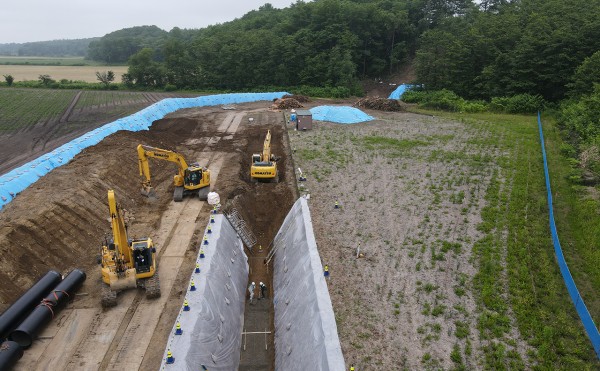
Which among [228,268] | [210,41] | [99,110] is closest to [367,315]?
[228,268]

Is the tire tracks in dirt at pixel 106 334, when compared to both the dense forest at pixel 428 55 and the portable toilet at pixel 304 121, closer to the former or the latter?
the portable toilet at pixel 304 121

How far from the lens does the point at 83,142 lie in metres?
29.4

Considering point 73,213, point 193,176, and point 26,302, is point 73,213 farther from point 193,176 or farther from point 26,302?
point 26,302

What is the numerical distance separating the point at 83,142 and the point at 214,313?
2146 centimetres

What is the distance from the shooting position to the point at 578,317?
538 inches

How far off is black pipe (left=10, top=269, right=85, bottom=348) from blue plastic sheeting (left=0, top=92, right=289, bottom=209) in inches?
319

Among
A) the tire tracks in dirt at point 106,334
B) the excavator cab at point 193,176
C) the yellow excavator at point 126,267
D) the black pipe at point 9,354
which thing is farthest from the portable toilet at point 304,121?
the black pipe at point 9,354

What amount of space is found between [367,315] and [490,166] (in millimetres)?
19130

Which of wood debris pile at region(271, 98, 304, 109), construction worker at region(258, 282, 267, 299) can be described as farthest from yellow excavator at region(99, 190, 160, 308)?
wood debris pile at region(271, 98, 304, 109)

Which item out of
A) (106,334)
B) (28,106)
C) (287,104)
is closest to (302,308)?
(106,334)

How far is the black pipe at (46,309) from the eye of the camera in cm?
1275

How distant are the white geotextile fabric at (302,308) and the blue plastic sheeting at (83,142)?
14678mm

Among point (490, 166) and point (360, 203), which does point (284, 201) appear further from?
point (490, 166)

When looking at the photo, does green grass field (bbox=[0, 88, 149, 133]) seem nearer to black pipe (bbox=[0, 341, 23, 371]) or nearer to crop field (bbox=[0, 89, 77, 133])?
crop field (bbox=[0, 89, 77, 133])
